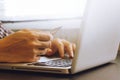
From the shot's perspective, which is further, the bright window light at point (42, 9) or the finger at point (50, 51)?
the bright window light at point (42, 9)

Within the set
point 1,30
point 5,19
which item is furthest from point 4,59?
point 5,19

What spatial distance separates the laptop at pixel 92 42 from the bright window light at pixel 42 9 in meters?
0.39

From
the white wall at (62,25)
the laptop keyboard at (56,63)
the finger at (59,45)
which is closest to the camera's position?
the laptop keyboard at (56,63)

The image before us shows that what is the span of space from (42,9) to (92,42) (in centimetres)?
55

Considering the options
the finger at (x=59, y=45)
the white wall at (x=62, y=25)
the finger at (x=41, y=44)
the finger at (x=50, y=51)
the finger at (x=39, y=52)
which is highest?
the finger at (x=41, y=44)

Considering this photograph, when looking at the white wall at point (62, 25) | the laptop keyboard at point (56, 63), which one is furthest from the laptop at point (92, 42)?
the white wall at point (62, 25)

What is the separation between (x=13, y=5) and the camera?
3.97 feet

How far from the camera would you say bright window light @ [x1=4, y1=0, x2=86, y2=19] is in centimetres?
118

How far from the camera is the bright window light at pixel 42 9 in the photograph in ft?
3.86

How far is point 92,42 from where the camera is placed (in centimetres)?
72

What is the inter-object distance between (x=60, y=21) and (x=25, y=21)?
19 cm

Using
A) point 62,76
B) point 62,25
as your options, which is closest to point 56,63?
point 62,76

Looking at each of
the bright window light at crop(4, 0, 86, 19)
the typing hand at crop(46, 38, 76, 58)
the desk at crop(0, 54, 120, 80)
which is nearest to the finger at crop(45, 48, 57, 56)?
the typing hand at crop(46, 38, 76, 58)

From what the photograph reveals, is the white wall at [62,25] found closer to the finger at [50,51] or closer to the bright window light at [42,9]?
the bright window light at [42,9]
